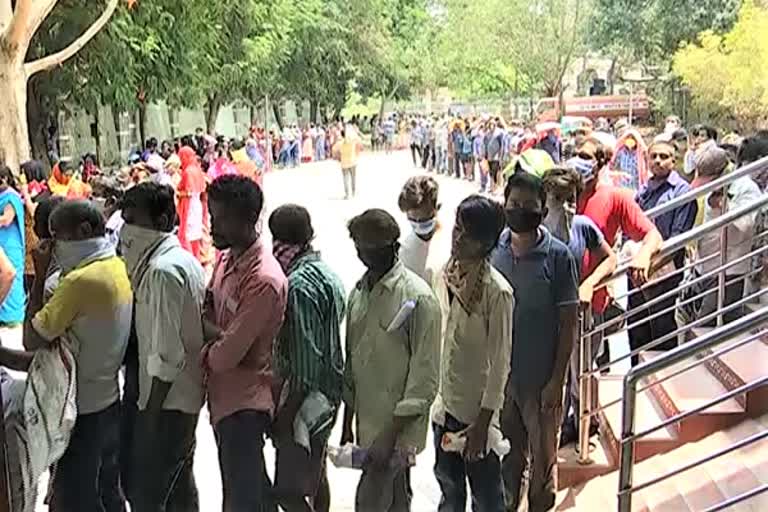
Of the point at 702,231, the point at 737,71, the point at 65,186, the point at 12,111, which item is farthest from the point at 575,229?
the point at 737,71

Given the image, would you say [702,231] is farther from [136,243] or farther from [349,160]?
[349,160]

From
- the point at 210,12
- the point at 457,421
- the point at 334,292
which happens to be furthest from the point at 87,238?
the point at 210,12

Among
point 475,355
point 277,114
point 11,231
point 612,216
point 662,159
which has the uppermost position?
point 662,159

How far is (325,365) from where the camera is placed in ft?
9.24

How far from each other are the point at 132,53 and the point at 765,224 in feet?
34.1

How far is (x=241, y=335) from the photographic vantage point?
2.67 metres

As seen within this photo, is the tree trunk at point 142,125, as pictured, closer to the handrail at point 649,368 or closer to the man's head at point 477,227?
the man's head at point 477,227

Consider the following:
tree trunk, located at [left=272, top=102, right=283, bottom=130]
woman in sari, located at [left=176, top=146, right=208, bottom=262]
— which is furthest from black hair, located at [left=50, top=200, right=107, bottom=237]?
tree trunk, located at [left=272, top=102, right=283, bottom=130]

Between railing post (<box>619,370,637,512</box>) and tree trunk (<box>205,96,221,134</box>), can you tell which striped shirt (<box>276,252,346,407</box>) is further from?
tree trunk (<box>205,96,221,134</box>)

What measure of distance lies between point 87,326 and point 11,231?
411 cm

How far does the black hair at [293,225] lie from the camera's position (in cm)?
294

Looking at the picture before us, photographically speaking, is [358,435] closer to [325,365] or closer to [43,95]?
[325,365]

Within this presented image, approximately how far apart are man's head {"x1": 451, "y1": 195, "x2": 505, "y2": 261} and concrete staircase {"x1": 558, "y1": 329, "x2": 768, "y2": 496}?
965 mm

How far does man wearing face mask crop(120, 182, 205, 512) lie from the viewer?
275 centimetres
